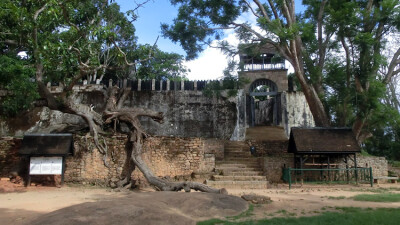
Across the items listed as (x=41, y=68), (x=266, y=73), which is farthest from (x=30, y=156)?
(x=266, y=73)

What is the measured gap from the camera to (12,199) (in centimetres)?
889

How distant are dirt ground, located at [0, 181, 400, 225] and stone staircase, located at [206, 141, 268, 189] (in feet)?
5.72

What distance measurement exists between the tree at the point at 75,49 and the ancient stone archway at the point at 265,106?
10.5 meters

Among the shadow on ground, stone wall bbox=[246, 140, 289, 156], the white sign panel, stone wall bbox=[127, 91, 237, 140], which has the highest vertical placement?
stone wall bbox=[127, 91, 237, 140]

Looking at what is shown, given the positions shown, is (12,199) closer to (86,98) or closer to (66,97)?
(66,97)

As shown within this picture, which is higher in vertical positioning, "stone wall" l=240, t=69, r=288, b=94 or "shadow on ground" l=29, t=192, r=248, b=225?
"stone wall" l=240, t=69, r=288, b=94

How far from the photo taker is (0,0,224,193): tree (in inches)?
386

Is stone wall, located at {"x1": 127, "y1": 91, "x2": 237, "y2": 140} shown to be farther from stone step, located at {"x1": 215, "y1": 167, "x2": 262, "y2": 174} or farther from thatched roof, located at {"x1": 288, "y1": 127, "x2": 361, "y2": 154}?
thatched roof, located at {"x1": 288, "y1": 127, "x2": 361, "y2": 154}

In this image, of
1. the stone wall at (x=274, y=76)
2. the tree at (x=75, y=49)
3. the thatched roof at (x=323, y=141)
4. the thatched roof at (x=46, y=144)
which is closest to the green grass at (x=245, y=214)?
the tree at (x=75, y=49)

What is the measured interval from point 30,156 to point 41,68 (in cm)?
308

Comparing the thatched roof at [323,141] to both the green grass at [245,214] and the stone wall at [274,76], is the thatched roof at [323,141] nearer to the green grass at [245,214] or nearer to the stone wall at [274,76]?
the green grass at [245,214]

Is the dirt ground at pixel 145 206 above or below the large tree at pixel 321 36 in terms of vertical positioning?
below

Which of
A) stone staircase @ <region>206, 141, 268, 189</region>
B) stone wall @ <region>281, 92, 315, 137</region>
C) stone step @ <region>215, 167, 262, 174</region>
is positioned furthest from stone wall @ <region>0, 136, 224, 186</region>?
stone wall @ <region>281, 92, 315, 137</region>

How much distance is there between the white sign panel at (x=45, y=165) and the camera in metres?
10.8
